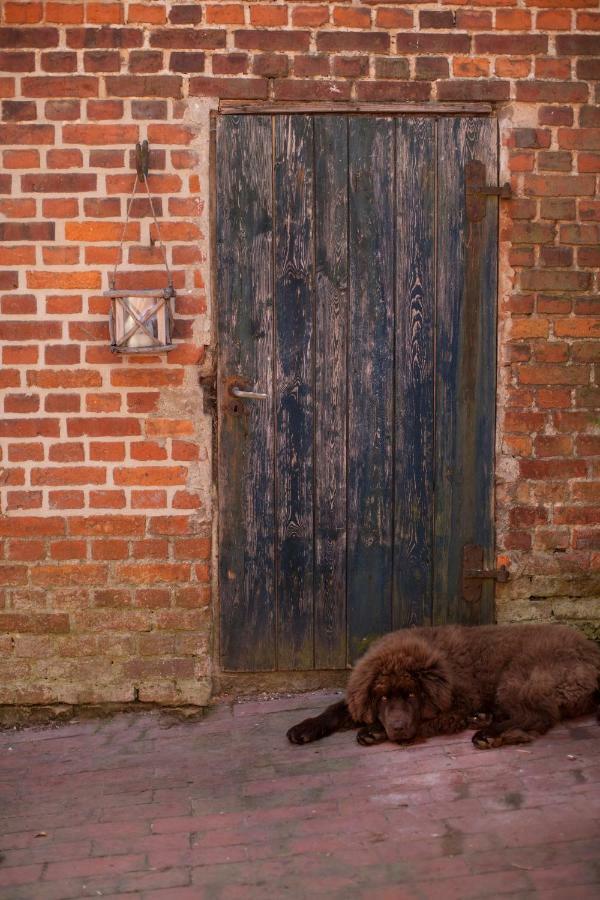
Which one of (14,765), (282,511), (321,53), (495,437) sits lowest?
(14,765)

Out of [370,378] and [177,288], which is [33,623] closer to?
[177,288]

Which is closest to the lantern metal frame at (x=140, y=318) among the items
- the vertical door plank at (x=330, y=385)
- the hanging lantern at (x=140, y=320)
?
the hanging lantern at (x=140, y=320)

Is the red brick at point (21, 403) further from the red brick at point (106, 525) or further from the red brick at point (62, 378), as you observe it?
the red brick at point (106, 525)

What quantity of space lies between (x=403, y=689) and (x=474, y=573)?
2.48 ft

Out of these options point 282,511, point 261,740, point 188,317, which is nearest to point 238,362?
point 188,317

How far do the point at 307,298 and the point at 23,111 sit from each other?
1392 mm

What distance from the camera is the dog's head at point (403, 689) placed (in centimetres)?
360

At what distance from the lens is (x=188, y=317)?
13.1 ft

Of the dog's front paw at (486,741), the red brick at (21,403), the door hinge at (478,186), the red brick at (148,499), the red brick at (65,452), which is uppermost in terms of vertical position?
the door hinge at (478,186)

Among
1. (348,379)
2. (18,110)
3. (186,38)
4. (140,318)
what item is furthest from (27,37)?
(348,379)

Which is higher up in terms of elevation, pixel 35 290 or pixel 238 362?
pixel 35 290

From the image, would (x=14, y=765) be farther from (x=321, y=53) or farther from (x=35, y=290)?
(x=321, y=53)

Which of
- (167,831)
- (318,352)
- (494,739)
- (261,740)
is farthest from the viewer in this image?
(318,352)

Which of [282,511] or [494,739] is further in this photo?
[282,511]
